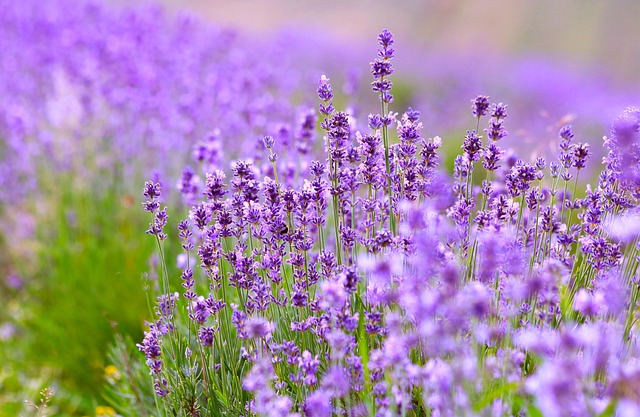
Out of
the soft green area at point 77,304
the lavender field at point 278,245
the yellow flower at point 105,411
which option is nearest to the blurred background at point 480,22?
the lavender field at point 278,245

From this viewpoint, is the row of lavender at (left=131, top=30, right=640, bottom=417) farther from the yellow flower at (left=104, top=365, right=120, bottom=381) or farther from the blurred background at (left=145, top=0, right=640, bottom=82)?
the blurred background at (left=145, top=0, right=640, bottom=82)

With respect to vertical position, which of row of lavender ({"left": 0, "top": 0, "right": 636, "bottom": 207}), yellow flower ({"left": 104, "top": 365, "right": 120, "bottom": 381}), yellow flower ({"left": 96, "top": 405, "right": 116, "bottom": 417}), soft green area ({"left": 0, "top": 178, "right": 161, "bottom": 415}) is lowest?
yellow flower ({"left": 96, "top": 405, "right": 116, "bottom": 417})

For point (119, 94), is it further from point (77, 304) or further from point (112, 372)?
point (112, 372)

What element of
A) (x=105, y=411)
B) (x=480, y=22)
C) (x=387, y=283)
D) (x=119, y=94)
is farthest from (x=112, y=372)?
(x=480, y=22)

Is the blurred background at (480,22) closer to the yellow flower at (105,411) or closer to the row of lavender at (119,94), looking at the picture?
the row of lavender at (119,94)

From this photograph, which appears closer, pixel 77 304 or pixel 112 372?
pixel 112 372

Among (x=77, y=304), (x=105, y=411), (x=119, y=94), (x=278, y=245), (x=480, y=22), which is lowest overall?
(x=105, y=411)

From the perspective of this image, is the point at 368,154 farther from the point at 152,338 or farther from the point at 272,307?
the point at 152,338

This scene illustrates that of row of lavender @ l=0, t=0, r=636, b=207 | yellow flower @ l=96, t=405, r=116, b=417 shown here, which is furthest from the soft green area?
row of lavender @ l=0, t=0, r=636, b=207

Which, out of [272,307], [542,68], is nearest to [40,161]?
[272,307]
